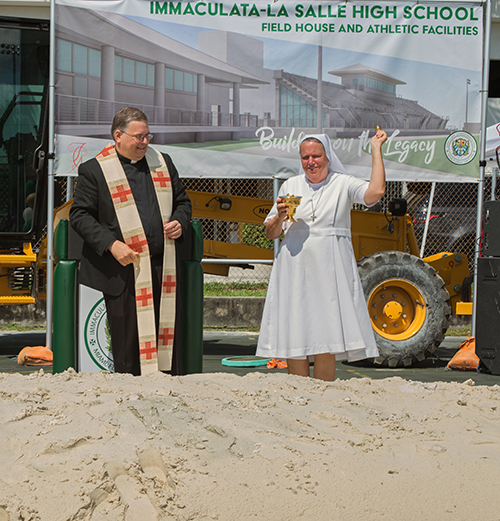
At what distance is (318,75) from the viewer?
7.12 metres

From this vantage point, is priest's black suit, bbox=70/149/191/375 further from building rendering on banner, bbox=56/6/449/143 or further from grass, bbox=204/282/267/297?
grass, bbox=204/282/267/297

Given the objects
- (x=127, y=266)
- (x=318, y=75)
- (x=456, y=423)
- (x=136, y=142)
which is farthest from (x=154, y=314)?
(x=318, y=75)

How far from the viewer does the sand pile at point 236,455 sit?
2.35 meters

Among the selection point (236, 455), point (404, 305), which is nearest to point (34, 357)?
point (404, 305)

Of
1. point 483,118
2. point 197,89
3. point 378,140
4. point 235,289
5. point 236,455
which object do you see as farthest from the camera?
point 235,289

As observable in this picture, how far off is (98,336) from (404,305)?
372 centimetres

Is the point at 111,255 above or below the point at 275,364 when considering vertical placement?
above

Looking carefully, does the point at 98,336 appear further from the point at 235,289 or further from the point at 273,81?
the point at 235,289

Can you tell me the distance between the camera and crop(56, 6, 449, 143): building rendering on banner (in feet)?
22.8

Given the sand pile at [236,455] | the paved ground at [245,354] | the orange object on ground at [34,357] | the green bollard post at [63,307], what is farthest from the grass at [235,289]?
the sand pile at [236,455]

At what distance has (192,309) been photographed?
15.8 ft

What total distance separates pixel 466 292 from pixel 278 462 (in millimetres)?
5824

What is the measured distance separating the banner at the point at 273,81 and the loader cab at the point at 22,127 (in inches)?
37.8

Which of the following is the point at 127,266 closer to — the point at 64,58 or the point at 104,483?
the point at 104,483
